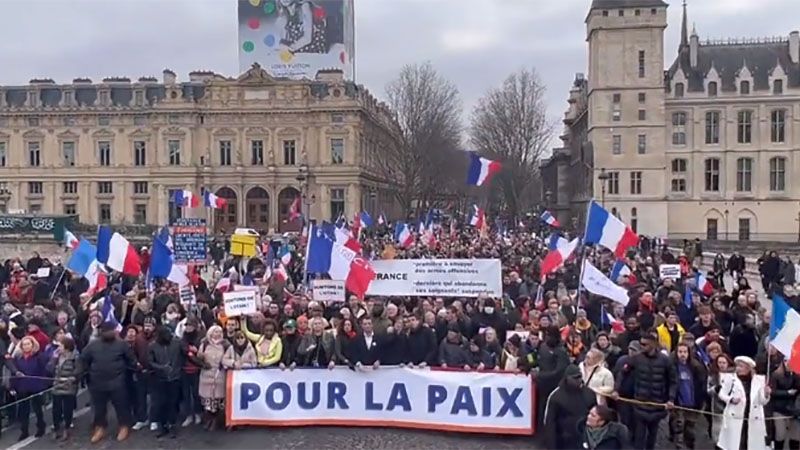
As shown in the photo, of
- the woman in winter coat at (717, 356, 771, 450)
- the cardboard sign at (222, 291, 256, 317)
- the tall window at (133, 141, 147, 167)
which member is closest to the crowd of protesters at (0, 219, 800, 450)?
the woman in winter coat at (717, 356, 771, 450)

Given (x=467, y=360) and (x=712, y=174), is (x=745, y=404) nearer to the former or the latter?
(x=467, y=360)

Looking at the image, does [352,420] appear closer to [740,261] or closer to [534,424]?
[534,424]

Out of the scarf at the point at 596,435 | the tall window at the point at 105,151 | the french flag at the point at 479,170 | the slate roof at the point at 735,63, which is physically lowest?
the scarf at the point at 596,435

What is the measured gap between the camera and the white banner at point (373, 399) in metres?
10.3

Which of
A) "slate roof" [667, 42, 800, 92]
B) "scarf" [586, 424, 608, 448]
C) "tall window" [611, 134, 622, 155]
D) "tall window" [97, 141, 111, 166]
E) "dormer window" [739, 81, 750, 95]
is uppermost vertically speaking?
"slate roof" [667, 42, 800, 92]

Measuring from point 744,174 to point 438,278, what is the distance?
Result: 54496 millimetres

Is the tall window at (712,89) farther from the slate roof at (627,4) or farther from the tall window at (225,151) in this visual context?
the tall window at (225,151)

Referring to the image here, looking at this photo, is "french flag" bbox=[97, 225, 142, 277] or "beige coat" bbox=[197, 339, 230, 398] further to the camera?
"french flag" bbox=[97, 225, 142, 277]

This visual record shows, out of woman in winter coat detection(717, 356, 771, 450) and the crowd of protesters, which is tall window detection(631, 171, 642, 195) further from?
woman in winter coat detection(717, 356, 771, 450)

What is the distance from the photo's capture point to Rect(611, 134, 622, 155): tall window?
61719 millimetres

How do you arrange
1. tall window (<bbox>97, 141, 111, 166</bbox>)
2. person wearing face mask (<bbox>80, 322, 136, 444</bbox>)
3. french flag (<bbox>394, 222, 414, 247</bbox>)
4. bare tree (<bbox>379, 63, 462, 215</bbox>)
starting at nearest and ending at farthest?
1. person wearing face mask (<bbox>80, 322, 136, 444</bbox>)
2. french flag (<bbox>394, 222, 414, 247</bbox>)
3. bare tree (<bbox>379, 63, 462, 215</bbox>)
4. tall window (<bbox>97, 141, 111, 166</bbox>)

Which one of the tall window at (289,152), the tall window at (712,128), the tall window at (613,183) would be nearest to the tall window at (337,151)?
the tall window at (289,152)

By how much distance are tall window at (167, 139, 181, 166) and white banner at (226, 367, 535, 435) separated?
6648 cm

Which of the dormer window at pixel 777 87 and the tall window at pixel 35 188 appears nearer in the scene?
the dormer window at pixel 777 87
